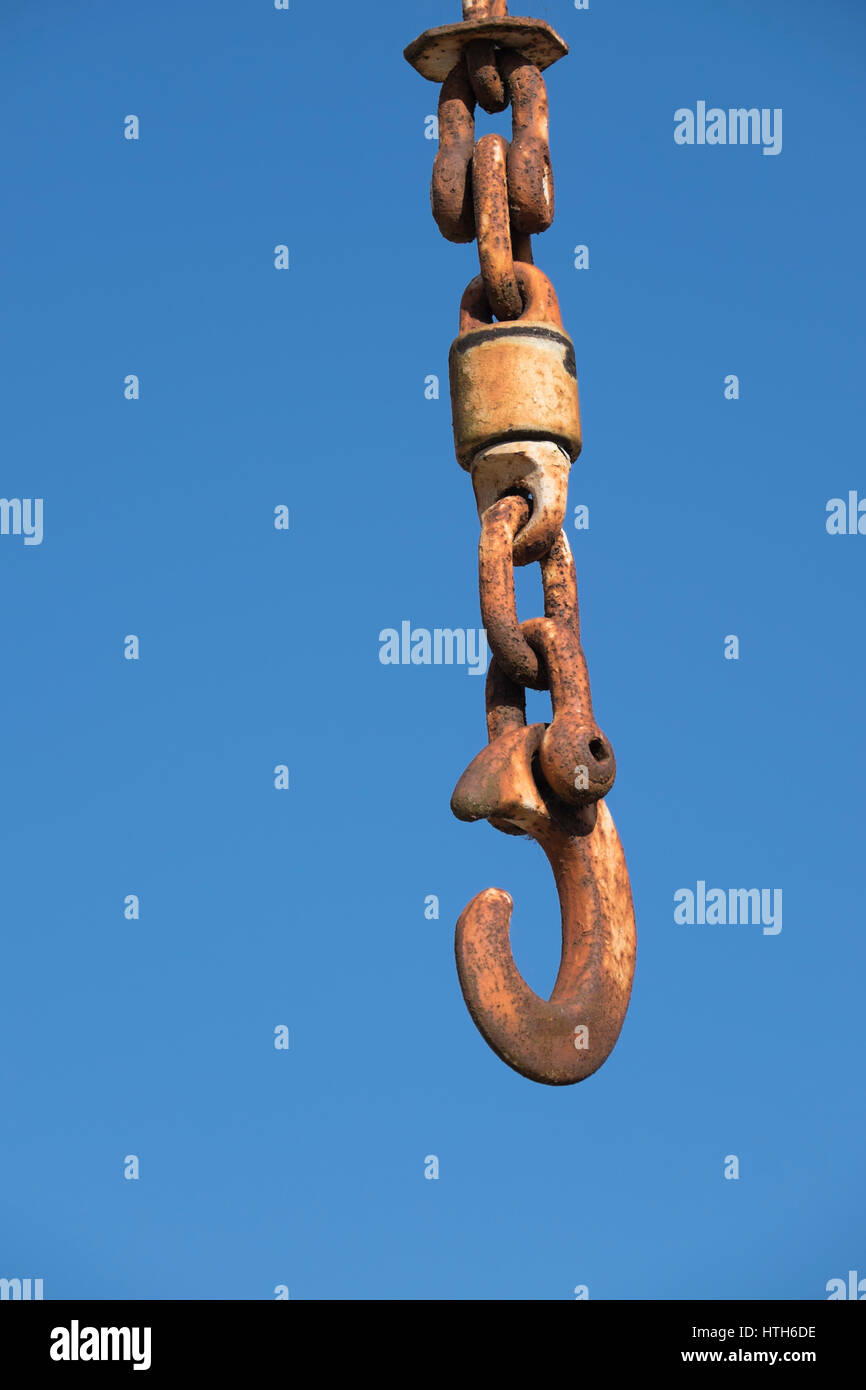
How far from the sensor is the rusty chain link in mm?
2717

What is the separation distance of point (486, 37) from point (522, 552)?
78 centimetres

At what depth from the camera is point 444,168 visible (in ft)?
9.48

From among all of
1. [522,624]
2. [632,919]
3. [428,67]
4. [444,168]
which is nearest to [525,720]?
[522,624]

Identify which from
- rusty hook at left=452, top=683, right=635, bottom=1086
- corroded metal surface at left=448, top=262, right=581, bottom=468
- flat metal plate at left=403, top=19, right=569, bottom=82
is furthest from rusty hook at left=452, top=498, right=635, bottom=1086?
flat metal plate at left=403, top=19, right=569, bottom=82

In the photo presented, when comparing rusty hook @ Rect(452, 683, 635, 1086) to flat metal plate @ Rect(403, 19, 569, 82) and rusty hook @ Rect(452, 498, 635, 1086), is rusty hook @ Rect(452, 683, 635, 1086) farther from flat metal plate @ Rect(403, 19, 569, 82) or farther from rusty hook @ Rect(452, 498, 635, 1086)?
flat metal plate @ Rect(403, 19, 569, 82)

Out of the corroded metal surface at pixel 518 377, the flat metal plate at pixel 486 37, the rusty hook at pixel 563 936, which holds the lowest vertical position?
the rusty hook at pixel 563 936

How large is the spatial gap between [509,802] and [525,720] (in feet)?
0.54

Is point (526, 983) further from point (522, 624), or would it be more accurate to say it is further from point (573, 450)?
point (573, 450)

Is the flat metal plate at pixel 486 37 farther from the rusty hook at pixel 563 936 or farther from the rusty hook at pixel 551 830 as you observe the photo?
the rusty hook at pixel 563 936

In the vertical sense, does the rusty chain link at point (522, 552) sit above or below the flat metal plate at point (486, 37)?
below

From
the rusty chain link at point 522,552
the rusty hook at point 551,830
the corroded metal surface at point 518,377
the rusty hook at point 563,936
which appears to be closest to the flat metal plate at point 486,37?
the rusty chain link at point 522,552

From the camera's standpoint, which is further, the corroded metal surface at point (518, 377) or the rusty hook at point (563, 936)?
the corroded metal surface at point (518, 377)

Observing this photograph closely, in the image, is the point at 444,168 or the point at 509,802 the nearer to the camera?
the point at 509,802

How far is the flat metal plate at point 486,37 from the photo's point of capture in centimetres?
289
